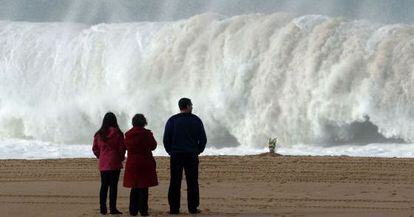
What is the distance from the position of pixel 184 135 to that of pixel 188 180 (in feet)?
1.75

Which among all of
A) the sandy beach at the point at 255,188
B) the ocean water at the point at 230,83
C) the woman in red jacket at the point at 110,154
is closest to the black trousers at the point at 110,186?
the woman in red jacket at the point at 110,154

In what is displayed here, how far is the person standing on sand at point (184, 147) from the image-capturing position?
11289 millimetres

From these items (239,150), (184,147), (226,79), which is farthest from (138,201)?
(226,79)

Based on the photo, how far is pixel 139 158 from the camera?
36.9 feet

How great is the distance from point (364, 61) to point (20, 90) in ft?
39.9

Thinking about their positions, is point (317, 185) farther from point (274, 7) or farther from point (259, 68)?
point (274, 7)

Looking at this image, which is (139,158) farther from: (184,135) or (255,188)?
(255,188)

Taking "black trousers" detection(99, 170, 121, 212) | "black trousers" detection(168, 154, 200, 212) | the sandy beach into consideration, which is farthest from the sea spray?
"black trousers" detection(99, 170, 121, 212)

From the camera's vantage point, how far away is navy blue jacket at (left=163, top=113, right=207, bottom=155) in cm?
1129

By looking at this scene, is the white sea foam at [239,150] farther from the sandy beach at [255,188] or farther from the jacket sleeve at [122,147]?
the jacket sleeve at [122,147]

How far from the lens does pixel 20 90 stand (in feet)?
104

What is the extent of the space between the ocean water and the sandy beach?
4654 mm

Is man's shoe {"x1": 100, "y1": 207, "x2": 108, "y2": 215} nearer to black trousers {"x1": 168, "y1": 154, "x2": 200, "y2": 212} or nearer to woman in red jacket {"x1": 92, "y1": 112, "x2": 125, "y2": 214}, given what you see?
Answer: woman in red jacket {"x1": 92, "y1": 112, "x2": 125, "y2": 214}

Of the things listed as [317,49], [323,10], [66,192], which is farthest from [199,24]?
[66,192]
